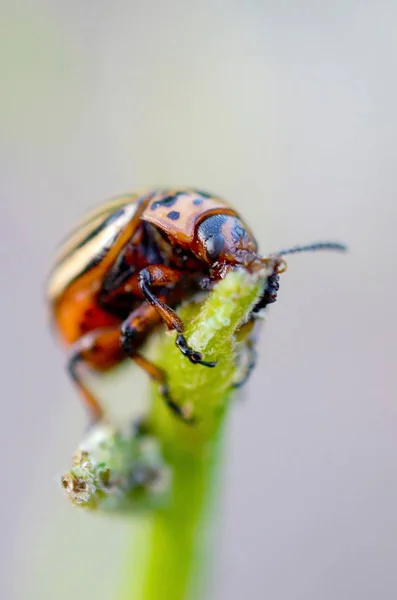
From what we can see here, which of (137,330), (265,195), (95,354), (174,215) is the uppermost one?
(174,215)

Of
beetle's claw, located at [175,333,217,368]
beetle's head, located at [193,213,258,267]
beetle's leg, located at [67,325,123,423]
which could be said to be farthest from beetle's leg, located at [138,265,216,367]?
beetle's leg, located at [67,325,123,423]

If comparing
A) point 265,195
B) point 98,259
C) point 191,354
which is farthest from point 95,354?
point 265,195

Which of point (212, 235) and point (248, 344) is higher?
point (212, 235)

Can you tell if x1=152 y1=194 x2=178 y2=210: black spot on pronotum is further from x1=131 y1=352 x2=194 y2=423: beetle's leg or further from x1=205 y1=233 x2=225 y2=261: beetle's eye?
x1=131 y1=352 x2=194 y2=423: beetle's leg

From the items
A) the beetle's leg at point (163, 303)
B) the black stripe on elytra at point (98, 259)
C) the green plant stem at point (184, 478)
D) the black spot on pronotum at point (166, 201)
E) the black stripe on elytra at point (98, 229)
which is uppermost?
the black spot on pronotum at point (166, 201)

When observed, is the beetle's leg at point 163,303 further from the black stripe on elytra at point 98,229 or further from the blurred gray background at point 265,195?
the blurred gray background at point 265,195

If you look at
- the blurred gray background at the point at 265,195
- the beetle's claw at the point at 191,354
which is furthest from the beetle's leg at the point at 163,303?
the blurred gray background at the point at 265,195

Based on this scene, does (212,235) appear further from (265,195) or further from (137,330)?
(265,195)
